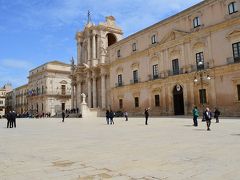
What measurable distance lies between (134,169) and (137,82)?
29.9 metres

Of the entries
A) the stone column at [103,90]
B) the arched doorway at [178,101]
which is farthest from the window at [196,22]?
the stone column at [103,90]

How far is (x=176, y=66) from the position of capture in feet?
95.6

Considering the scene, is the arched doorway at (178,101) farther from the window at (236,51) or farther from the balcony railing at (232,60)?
the window at (236,51)

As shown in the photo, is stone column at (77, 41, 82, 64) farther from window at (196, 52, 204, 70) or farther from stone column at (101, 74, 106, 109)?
window at (196, 52, 204, 70)

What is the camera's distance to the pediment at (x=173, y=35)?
2820 centimetres

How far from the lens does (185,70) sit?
27.8m

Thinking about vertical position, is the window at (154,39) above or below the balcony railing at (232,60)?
above

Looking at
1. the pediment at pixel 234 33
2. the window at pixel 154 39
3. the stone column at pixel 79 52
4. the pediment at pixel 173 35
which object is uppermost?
the stone column at pixel 79 52

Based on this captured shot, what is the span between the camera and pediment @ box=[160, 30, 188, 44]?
92.5ft

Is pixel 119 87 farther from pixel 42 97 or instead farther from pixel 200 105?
pixel 42 97

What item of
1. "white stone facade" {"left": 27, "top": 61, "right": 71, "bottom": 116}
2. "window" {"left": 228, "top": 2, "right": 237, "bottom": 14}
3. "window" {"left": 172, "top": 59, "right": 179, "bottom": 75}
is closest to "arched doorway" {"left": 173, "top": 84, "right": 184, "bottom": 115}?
"window" {"left": 172, "top": 59, "right": 179, "bottom": 75}

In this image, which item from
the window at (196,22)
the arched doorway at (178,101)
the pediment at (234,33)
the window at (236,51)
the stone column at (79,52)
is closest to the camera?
the pediment at (234,33)

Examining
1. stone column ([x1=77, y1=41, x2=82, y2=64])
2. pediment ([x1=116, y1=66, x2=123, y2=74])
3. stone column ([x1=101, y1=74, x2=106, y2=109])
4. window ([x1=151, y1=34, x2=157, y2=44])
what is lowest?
stone column ([x1=101, y1=74, x2=106, y2=109])

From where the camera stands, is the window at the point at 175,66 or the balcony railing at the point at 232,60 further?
the window at the point at 175,66
